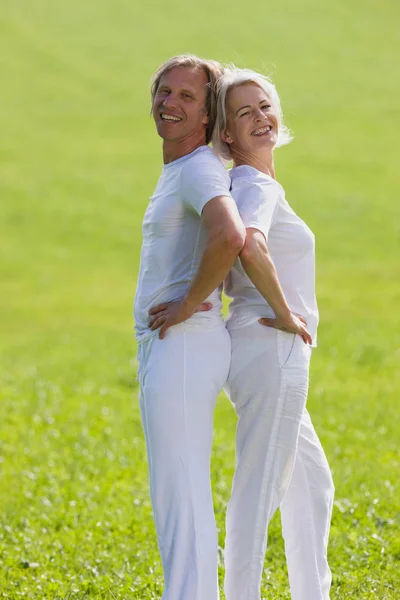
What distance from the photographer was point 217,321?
4.83m

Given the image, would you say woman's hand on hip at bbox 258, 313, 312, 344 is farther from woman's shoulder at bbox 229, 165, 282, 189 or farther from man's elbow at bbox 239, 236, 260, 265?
woman's shoulder at bbox 229, 165, 282, 189

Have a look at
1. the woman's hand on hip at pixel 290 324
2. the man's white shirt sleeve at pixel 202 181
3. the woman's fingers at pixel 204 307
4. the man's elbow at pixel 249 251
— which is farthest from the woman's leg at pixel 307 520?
the man's white shirt sleeve at pixel 202 181

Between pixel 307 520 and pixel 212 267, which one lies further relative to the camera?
pixel 307 520

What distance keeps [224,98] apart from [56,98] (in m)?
38.6

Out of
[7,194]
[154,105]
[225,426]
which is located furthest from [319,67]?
[154,105]

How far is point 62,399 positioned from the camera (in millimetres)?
13023

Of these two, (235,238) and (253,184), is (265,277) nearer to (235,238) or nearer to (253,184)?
(235,238)

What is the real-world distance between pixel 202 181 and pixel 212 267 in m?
0.37

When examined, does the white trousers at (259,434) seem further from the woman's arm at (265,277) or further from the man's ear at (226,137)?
the man's ear at (226,137)

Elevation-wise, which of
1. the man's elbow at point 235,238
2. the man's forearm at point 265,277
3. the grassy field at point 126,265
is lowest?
the grassy field at point 126,265

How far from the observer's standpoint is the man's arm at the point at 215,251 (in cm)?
445

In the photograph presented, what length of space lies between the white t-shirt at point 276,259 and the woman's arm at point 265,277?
5.0 inches

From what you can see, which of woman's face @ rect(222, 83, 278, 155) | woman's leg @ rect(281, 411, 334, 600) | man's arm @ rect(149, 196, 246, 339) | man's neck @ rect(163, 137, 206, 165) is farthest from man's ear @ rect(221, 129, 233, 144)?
woman's leg @ rect(281, 411, 334, 600)

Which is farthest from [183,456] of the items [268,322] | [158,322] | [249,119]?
[249,119]
